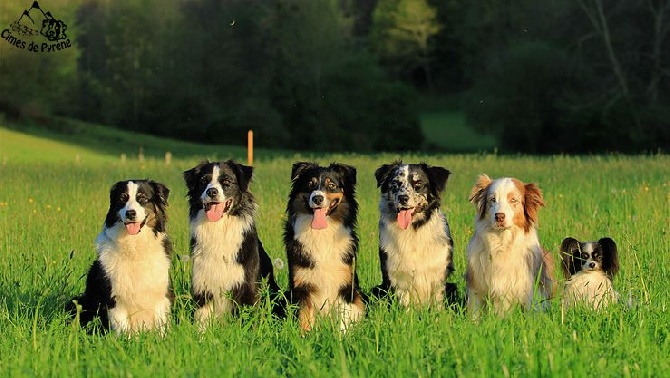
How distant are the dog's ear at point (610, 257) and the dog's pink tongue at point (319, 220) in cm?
247

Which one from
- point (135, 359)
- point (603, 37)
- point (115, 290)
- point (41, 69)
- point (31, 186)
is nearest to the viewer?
point (135, 359)

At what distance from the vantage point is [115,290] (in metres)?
7.93

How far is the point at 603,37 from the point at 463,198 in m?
38.0

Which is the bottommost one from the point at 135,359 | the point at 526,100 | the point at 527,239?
the point at 135,359

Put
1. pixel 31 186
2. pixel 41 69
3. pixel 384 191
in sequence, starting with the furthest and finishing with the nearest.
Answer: pixel 41 69 < pixel 31 186 < pixel 384 191

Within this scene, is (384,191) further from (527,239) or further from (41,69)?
(41,69)

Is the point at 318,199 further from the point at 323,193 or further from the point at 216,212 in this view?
the point at 216,212

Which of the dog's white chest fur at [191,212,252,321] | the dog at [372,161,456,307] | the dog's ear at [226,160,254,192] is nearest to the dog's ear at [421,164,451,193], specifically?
the dog at [372,161,456,307]

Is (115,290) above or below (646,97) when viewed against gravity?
below

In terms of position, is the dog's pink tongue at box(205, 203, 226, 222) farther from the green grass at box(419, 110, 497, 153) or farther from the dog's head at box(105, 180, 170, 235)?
the green grass at box(419, 110, 497, 153)

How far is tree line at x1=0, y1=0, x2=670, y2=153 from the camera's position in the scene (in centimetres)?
5306

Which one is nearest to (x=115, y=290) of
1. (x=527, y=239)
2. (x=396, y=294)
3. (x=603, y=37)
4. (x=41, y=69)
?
(x=396, y=294)

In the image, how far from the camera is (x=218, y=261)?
818 centimetres

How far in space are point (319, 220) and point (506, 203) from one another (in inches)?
59.9
